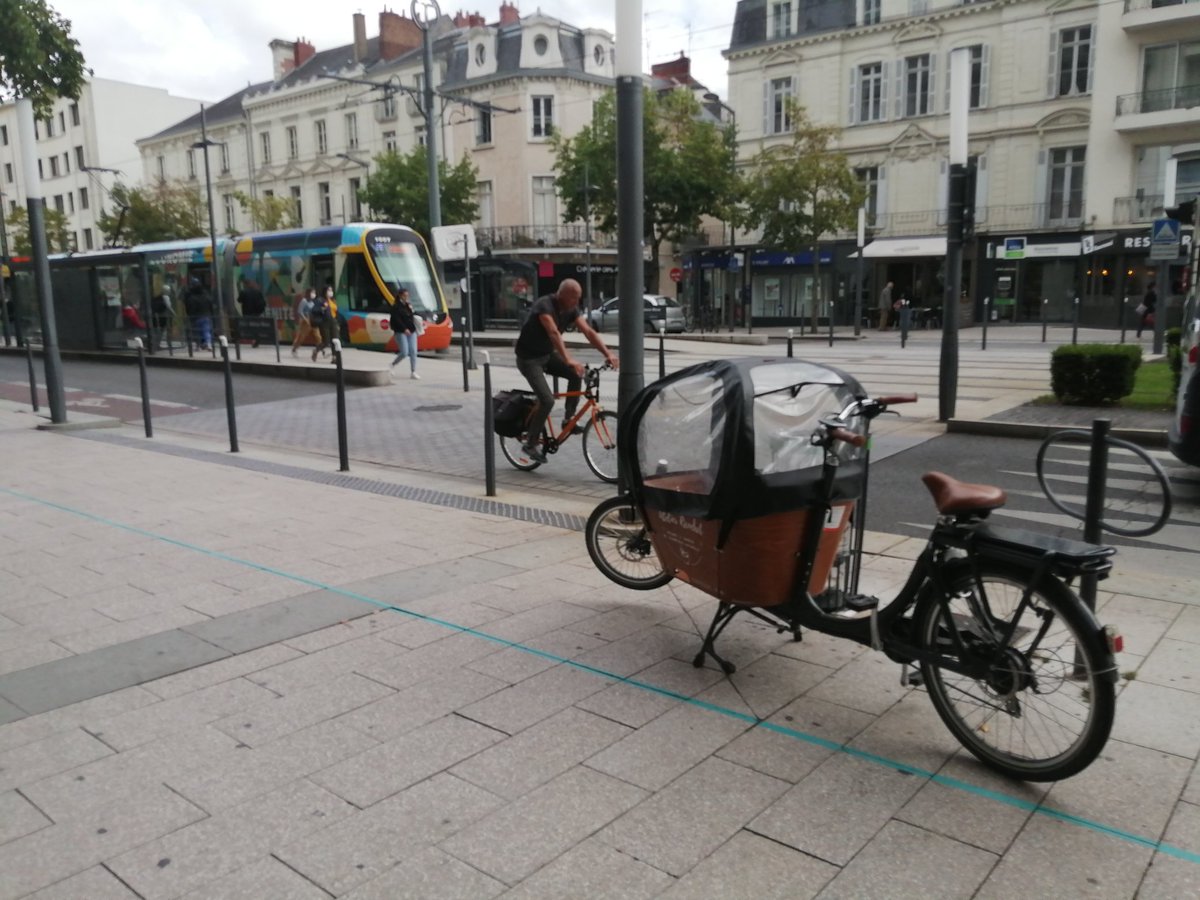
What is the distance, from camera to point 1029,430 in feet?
33.5

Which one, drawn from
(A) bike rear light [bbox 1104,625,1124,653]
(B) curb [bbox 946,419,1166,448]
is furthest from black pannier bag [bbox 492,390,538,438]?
(A) bike rear light [bbox 1104,625,1124,653]

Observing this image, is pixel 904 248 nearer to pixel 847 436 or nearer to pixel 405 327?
pixel 405 327

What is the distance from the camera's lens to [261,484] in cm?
854

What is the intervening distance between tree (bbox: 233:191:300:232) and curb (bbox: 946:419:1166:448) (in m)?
44.2

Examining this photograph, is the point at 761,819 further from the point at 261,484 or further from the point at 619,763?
the point at 261,484

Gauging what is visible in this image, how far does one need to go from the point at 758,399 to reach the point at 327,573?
10.4 feet

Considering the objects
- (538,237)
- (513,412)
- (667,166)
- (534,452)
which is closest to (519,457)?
(534,452)

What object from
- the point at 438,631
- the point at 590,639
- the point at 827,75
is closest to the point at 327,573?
the point at 438,631

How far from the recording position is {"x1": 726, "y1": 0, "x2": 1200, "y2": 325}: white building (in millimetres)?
32656

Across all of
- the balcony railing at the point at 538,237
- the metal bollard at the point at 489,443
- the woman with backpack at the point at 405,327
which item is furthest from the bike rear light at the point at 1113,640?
the balcony railing at the point at 538,237

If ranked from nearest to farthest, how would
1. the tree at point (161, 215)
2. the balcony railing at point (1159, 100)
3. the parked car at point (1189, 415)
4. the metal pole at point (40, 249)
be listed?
1. the parked car at point (1189, 415)
2. the metal pole at point (40, 249)
3. the balcony railing at point (1159, 100)
4. the tree at point (161, 215)

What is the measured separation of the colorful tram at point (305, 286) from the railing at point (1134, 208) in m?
24.2

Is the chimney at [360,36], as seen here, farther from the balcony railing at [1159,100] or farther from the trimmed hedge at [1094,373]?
the trimmed hedge at [1094,373]

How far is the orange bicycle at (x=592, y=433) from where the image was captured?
870 centimetres
